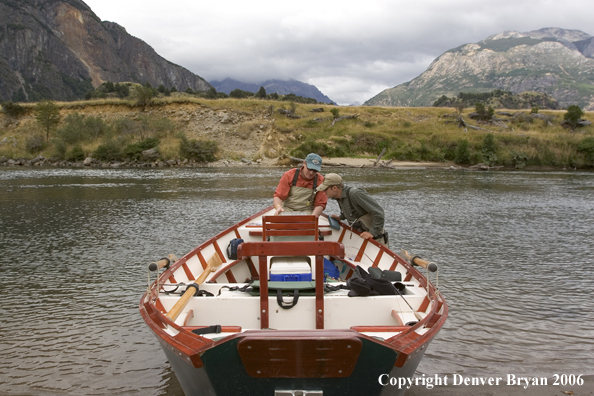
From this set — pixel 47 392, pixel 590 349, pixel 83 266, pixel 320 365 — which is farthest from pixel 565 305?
pixel 83 266

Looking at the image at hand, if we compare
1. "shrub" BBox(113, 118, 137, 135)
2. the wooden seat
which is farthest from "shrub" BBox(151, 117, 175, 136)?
the wooden seat

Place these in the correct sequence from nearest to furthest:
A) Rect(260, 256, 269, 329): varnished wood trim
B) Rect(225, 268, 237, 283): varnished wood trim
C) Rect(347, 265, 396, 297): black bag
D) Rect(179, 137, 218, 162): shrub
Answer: Rect(260, 256, 269, 329): varnished wood trim < Rect(347, 265, 396, 297): black bag < Rect(225, 268, 237, 283): varnished wood trim < Rect(179, 137, 218, 162): shrub

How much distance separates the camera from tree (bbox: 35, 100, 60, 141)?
60062 mm

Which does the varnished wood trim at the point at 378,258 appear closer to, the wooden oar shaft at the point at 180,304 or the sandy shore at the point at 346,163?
the wooden oar shaft at the point at 180,304

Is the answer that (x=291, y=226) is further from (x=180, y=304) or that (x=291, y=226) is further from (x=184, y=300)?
(x=180, y=304)

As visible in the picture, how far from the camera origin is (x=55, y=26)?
16262 centimetres

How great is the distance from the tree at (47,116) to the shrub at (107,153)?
13.7 metres

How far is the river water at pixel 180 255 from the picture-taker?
5.52m

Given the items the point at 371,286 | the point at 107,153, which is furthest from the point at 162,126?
the point at 371,286

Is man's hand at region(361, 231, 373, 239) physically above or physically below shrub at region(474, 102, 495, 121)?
below

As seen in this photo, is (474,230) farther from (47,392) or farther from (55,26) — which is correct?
(55,26)

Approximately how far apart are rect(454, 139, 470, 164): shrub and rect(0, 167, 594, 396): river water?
94.4 feet

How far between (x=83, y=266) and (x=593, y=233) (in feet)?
53.2

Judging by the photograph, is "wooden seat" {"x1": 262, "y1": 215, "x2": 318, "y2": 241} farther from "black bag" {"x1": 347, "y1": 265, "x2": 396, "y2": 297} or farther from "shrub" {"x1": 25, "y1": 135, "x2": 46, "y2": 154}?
"shrub" {"x1": 25, "y1": 135, "x2": 46, "y2": 154}
